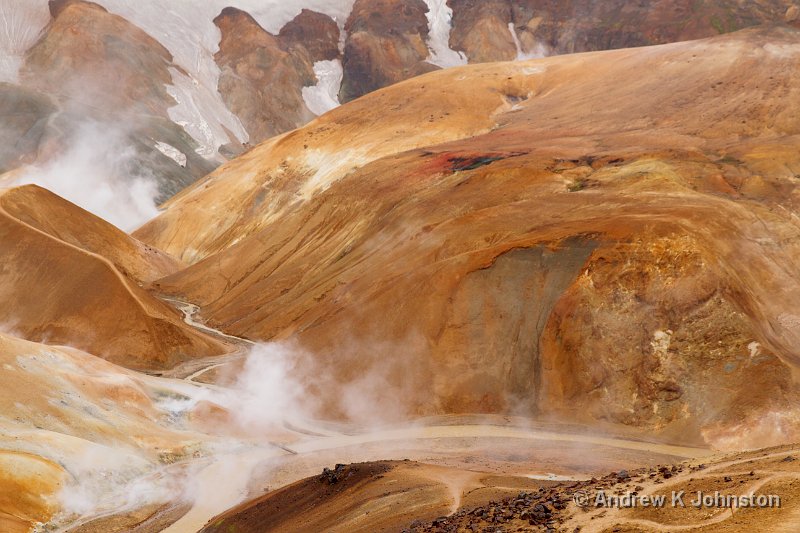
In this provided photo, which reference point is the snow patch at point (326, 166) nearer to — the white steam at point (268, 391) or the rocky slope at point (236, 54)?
the white steam at point (268, 391)

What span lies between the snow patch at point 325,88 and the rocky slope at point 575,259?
228 feet

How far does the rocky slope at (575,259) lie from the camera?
117 feet

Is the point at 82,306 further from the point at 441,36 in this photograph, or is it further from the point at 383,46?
the point at 441,36

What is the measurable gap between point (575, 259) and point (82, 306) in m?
27.9

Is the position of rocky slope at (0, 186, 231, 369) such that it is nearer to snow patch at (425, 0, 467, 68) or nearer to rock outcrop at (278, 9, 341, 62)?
snow patch at (425, 0, 467, 68)

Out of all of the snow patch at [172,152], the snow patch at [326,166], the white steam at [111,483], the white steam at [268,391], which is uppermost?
the snow patch at [172,152]

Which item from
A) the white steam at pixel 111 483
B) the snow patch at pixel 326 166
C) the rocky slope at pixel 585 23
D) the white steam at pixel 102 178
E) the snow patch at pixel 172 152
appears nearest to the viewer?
the white steam at pixel 111 483

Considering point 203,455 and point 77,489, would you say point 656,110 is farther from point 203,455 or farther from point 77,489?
point 77,489

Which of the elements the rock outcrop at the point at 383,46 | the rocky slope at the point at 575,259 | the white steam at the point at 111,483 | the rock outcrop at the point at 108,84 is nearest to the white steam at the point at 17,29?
the rock outcrop at the point at 108,84

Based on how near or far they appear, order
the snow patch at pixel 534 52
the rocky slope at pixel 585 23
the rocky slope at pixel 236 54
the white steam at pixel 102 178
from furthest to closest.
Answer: the snow patch at pixel 534 52, the rocky slope at pixel 585 23, the rocky slope at pixel 236 54, the white steam at pixel 102 178

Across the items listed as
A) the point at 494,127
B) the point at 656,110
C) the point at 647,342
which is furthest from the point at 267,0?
the point at 647,342

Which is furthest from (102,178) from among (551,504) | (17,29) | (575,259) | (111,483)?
(551,504)

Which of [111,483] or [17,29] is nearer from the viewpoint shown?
[111,483]

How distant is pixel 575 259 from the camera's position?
1549 inches
